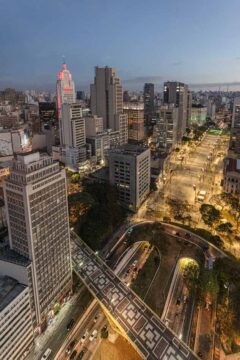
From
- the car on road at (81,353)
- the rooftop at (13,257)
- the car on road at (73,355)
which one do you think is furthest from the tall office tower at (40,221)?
the car on road at (81,353)

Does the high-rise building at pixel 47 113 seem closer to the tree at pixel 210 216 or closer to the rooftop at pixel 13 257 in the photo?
the tree at pixel 210 216

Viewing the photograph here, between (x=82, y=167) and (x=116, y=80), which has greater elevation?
(x=116, y=80)

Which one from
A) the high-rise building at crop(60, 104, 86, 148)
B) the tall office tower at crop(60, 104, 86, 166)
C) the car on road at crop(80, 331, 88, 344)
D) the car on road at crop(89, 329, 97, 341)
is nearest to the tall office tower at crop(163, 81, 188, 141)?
the high-rise building at crop(60, 104, 86, 148)

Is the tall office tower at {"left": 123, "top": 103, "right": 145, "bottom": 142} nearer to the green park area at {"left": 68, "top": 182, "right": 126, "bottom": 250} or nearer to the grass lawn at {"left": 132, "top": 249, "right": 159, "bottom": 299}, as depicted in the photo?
the green park area at {"left": 68, "top": 182, "right": 126, "bottom": 250}

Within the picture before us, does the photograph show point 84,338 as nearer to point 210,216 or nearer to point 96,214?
point 96,214

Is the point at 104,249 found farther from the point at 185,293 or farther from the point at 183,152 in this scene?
the point at 183,152

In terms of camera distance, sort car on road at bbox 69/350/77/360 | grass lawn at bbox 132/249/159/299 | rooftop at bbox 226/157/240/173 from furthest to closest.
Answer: rooftop at bbox 226/157/240/173, grass lawn at bbox 132/249/159/299, car on road at bbox 69/350/77/360

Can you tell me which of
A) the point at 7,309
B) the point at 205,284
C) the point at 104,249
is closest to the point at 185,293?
the point at 205,284
